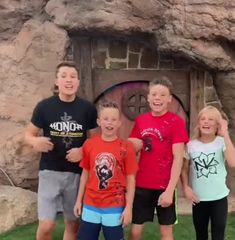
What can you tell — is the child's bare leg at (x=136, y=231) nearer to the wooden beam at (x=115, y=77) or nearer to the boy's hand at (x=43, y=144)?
the boy's hand at (x=43, y=144)

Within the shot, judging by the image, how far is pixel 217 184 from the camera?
3.31 m

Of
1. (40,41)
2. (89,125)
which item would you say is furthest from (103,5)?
(89,125)

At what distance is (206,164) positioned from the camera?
10.8 ft

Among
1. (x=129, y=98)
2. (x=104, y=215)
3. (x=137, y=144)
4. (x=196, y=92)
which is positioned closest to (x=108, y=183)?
(x=104, y=215)

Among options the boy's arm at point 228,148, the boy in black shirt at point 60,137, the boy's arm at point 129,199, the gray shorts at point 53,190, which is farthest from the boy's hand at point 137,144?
the boy's arm at point 228,148

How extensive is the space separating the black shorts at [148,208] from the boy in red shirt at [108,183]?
0.17 metres

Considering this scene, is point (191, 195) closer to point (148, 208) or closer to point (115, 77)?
point (148, 208)

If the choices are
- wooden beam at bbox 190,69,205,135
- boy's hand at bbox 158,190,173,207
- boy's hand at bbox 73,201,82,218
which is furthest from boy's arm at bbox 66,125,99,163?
wooden beam at bbox 190,69,205,135

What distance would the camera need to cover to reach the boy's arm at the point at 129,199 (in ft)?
10.0

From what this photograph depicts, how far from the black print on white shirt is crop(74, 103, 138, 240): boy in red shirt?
454 millimetres

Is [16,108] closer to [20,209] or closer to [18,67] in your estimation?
[18,67]

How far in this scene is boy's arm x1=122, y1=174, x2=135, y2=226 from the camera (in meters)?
3.06

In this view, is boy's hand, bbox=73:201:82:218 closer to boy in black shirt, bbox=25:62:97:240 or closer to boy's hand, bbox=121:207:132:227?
boy in black shirt, bbox=25:62:97:240

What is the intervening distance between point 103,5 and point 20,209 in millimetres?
1898
